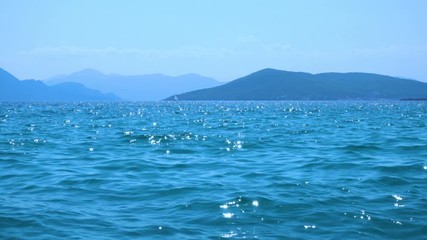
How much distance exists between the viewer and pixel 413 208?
10789mm

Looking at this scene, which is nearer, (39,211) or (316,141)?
(39,211)

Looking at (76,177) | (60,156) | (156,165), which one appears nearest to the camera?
(76,177)

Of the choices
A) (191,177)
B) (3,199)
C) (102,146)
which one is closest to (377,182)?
(191,177)

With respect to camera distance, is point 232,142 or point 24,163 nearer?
point 24,163

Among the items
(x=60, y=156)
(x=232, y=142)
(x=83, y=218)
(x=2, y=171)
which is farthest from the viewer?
(x=232, y=142)

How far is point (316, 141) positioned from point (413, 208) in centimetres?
1582

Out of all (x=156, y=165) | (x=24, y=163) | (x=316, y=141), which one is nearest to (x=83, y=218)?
(x=156, y=165)

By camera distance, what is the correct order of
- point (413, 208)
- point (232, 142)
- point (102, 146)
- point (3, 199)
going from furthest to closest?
point (232, 142) < point (102, 146) < point (3, 199) < point (413, 208)

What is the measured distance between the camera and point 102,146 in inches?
962

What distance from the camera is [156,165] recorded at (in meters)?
17.7

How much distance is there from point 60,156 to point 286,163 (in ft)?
33.2

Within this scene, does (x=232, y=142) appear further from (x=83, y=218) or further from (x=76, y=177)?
(x=83, y=218)

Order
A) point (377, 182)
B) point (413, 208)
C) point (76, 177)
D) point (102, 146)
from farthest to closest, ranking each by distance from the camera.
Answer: point (102, 146) < point (76, 177) < point (377, 182) < point (413, 208)

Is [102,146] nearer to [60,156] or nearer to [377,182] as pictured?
[60,156]
